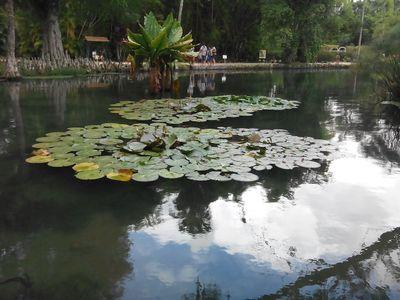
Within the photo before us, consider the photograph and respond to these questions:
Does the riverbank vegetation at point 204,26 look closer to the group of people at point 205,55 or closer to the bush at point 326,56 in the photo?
the bush at point 326,56

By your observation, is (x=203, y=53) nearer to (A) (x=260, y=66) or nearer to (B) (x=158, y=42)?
(A) (x=260, y=66)

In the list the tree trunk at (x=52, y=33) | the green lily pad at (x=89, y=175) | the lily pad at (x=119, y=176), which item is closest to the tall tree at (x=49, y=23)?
the tree trunk at (x=52, y=33)

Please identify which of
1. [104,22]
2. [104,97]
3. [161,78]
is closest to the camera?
[104,97]

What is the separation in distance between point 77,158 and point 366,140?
5140mm

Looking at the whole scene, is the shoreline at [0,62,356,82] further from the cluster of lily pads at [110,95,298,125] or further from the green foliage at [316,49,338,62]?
the cluster of lily pads at [110,95,298,125]

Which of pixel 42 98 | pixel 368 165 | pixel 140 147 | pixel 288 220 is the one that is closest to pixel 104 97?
pixel 42 98

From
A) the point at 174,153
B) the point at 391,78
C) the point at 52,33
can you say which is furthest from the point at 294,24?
the point at 174,153

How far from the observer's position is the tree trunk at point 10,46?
1450 cm

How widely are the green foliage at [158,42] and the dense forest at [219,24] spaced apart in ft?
28.8

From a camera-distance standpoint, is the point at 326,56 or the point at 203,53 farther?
the point at 326,56

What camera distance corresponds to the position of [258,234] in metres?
3.55

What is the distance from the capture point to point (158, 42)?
11.8 meters

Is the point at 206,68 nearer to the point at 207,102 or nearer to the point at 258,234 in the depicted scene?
the point at 207,102

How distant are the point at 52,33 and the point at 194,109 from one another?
12.9m
